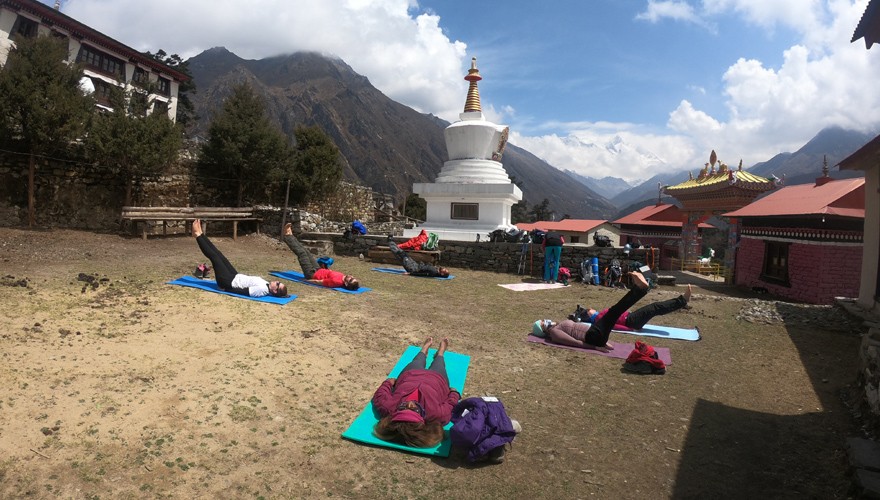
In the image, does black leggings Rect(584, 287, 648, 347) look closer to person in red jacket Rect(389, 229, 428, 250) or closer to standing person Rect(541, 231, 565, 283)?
standing person Rect(541, 231, 565, 283)

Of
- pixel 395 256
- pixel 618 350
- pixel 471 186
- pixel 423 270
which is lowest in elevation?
pixel 618 350

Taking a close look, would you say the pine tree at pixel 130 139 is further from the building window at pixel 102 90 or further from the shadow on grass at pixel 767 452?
the shadow on grass at pixel 767 452

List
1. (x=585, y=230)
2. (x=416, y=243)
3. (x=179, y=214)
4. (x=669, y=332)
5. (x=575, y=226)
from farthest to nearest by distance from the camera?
(x=575, y=226)
(x=585, y=230)
(x=416, y=243)
(x=179, y=214)
(x=669, y=332)

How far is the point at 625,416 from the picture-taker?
15.7 feet

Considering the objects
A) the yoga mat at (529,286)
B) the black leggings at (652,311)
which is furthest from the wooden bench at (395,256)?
the black leggings at (652,311)

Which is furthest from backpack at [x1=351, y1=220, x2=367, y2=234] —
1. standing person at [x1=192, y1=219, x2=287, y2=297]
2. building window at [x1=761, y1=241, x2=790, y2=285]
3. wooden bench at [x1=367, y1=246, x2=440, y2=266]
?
building window at [x1=761, y1=241, x2=790, y2=285]

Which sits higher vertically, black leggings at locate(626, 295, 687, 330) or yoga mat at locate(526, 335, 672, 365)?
black leggings at locate(626, 295, 687, 330)

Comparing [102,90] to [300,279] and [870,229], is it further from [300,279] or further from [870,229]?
[870,229]

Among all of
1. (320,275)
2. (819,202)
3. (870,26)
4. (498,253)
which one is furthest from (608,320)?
(819,202)

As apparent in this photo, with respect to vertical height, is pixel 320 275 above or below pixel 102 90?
below

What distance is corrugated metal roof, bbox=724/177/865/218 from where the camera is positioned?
12281mm

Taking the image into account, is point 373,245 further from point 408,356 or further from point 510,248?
point 408,356

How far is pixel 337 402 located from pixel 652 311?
5.58 m

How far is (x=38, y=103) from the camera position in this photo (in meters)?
13.3
